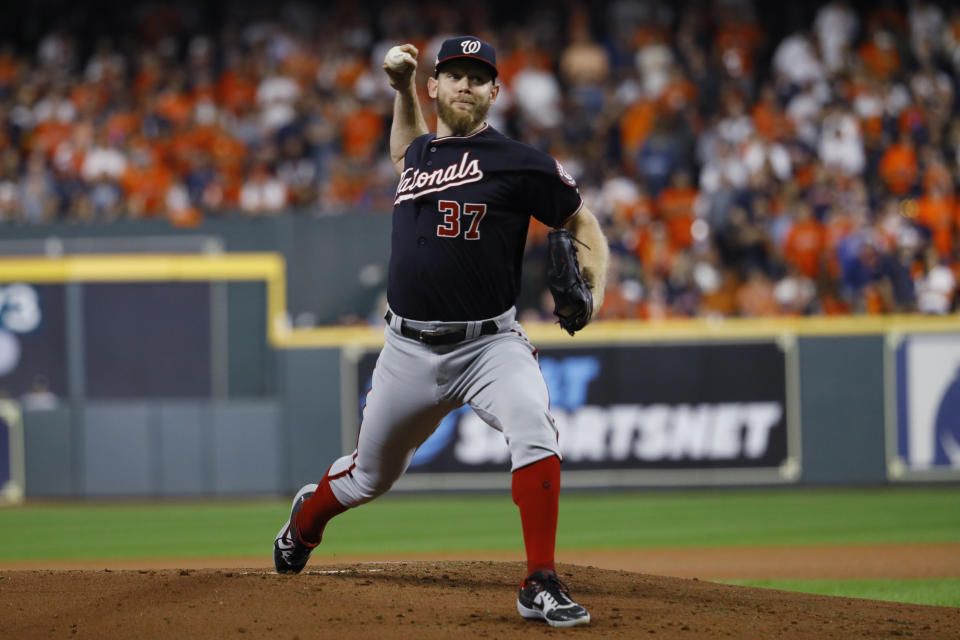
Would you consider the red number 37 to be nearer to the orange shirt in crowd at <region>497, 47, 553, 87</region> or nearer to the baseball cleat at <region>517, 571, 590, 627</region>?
the baseball cleat at <region>517, 571, 590, 627</region>

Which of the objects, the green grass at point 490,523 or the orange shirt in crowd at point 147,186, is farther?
the orange shirt in crowd at point 147,186

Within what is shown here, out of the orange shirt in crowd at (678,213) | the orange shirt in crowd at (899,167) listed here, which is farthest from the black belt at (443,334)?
the orange shirt in crowd at (899,167)

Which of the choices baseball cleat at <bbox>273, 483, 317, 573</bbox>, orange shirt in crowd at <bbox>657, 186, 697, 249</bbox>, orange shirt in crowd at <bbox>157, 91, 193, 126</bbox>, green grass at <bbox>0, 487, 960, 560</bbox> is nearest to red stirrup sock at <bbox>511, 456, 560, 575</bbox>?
baseball cleat at <bbox>273, 483, 317, 573</bbox>

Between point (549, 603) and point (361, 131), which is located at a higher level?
point (361, 131)

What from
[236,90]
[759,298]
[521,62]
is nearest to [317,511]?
[759,298]

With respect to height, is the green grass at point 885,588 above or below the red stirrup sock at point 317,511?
below

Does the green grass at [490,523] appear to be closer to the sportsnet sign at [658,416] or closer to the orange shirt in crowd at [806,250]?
the sportsnet sign at [658,416]

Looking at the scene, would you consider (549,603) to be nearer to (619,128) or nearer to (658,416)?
(658,416)
